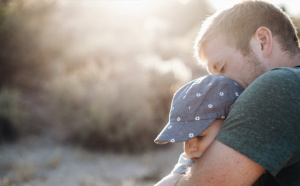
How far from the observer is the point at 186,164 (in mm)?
1811

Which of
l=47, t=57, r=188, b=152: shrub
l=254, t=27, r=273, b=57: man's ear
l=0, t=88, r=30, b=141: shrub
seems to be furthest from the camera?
l=47, t=57, r=188, b=152: shrub

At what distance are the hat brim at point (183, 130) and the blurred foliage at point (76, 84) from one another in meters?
4.64

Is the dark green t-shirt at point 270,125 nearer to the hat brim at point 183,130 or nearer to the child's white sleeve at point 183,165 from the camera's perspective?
the hat brim at point 183,130

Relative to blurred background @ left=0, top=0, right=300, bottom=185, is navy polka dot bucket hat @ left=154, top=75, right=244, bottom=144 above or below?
below

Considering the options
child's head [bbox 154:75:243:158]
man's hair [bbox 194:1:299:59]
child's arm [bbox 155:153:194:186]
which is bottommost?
child's arm [bbox 155:153:194:186]

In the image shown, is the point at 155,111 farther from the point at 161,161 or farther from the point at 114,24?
the point at 114,24

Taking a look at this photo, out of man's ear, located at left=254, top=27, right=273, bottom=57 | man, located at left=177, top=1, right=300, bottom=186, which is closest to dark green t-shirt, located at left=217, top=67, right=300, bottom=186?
man, located at left=177, top=1, right=300, bottom=186

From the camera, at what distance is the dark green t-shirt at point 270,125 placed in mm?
1209

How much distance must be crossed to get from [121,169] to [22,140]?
2.04m

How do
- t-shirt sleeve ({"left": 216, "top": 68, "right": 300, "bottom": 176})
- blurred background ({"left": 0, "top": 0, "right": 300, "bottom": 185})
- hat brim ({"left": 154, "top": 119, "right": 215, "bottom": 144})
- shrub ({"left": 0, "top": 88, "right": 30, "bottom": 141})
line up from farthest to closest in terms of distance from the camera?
shrub ({"left": 0, "top": 88, "right": 30, "bottom": 141})
blurred background ({"left": 0, "top": 0, "right": 300, "bottom": 185})
hat brim ({"left": 154, "top": 119, "right": 215, "bottom": 144})
t-shirt sleeve ({"left": 216, "top": 68, "right": 300, "bottom": 176})

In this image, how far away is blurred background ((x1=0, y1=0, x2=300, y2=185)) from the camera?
5.21 metres

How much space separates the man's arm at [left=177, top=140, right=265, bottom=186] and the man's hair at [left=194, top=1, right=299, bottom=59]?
745 millimetres

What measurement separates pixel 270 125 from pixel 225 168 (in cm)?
25

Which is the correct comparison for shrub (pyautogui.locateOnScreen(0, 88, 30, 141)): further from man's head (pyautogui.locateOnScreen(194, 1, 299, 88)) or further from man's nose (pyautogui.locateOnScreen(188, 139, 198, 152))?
man's nose (pyautogui.locateOnScreen(188, 139, 198, 152))
